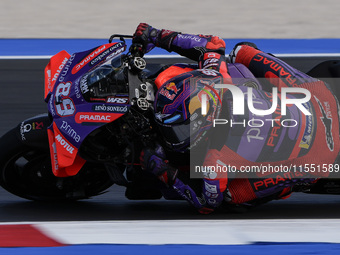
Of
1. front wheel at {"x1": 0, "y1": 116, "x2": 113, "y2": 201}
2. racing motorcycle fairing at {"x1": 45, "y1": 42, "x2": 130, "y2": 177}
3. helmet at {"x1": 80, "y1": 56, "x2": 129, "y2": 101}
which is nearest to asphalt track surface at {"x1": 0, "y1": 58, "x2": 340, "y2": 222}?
front wheel at {"x1": 0, "y1": 116, "x2": 113, "y2": 201}

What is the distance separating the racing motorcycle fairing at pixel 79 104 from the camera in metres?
3.87

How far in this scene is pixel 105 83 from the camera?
3.90m

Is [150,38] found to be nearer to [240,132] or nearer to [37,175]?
[240,132]

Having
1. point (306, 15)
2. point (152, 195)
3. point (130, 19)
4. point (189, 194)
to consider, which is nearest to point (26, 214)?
point (152, 195)

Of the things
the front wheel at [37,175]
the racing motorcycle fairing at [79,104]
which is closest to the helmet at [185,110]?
the racing motorcycle fairing at [79,104]

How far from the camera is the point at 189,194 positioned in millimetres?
4215

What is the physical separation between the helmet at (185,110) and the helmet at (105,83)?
23cm

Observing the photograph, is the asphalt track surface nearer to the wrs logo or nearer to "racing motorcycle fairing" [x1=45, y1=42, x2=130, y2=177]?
"racing motorcycle fairing" [x1=45, y1=42, x2=130, y2=177]

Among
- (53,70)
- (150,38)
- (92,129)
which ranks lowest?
(92,129)

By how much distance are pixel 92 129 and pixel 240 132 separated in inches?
34.3

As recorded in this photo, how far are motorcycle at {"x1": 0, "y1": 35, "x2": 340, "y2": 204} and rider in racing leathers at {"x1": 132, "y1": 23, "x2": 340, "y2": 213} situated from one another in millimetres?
137

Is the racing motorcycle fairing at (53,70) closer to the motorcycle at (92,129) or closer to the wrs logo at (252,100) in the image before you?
the motorcycle at (92,129)

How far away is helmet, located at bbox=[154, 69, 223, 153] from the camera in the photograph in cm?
376

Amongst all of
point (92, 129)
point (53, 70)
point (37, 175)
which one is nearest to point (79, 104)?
point (92, 129)
